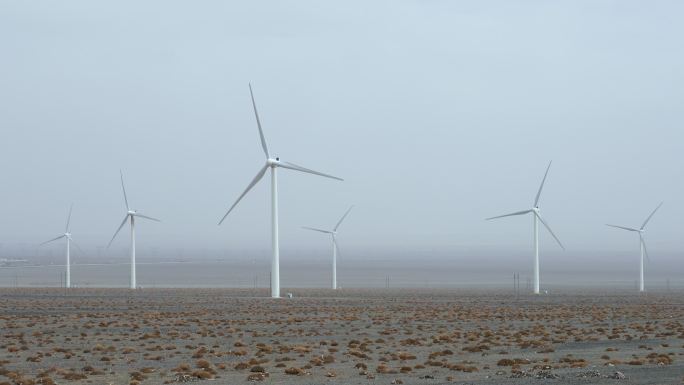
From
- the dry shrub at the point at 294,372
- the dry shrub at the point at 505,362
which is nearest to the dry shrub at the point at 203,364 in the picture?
the dry shrub at the point at 294,372

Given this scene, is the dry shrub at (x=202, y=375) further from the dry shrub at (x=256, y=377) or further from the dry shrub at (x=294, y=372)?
the dry shrub at (x=294, y=372)

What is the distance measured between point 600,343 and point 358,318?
67.7 feet

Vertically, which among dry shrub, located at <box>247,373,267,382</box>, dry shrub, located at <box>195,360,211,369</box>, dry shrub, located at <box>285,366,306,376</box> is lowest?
dry shrub, located at <box>247,373,267,382</box>

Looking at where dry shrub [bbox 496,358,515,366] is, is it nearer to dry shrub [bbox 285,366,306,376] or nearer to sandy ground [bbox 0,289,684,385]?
sandy ground [bbox 0,289,684,385]

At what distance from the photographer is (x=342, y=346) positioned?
38.5 m

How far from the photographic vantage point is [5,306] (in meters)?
72.9

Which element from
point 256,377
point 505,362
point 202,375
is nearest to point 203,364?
point 202,375

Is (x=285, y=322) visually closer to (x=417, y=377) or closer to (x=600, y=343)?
(x=600, y=343)

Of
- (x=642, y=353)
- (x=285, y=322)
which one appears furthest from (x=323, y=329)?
(x=642, y=353)

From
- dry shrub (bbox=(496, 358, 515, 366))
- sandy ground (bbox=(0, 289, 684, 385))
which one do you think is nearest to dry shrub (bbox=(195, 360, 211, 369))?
sandy ground (bbox=(0, 289, 684, 385))

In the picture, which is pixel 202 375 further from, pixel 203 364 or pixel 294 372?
pixel 203 364

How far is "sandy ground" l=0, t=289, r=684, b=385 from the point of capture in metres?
27.3

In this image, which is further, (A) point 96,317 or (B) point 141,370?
(A) point 96,317

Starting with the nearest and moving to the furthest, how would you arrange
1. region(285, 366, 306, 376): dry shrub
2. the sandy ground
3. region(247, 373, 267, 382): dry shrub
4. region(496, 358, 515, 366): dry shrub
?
region(247, 373, 267, 382): dry shrub, the sandy ground, region(285, 366, 306, 376): dry shrub, region(496, 358, 515, 366): dry shrub
